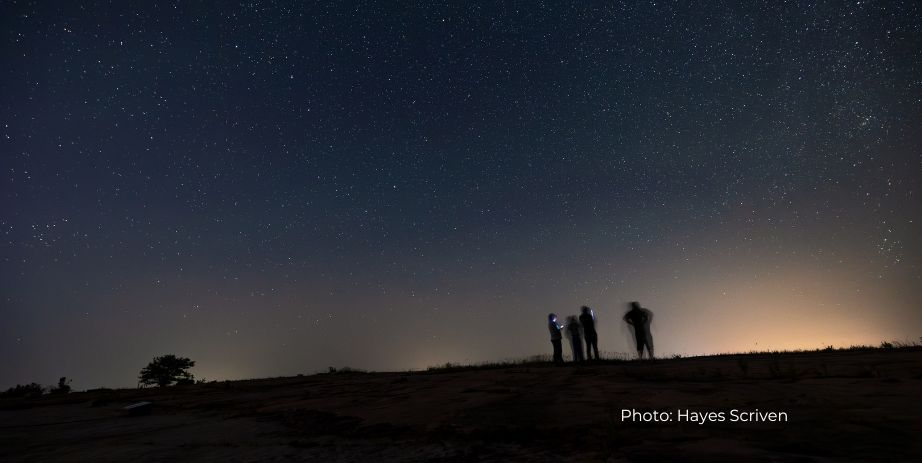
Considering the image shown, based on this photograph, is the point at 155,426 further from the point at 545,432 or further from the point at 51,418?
the point at 545,432

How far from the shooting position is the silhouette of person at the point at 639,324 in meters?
15.4

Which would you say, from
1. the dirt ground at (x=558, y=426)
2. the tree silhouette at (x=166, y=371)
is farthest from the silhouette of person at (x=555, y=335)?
the tree silhouette at (x=166, y=371)

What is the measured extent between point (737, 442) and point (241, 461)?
4.12 m

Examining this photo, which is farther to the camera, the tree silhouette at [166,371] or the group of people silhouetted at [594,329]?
the tree silhouette at [166,371]

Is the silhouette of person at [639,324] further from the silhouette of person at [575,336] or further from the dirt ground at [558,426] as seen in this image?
the dirt ground at [558,426]

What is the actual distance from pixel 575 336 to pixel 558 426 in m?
12.9

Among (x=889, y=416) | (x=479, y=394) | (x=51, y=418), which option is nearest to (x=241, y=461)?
(x=479, y=394)

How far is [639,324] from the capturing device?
50.7ft

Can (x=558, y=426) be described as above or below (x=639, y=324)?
→ below

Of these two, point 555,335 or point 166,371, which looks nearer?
point 555,335

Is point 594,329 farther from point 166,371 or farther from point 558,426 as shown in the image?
point 166,371

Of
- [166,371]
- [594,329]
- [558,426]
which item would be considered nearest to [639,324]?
[594,329]

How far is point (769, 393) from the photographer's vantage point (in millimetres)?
5074

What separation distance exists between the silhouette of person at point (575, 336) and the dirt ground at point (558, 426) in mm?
8364
